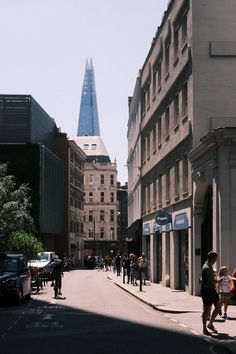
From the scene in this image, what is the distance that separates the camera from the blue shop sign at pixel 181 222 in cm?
3266

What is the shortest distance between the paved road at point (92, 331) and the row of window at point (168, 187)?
9790 mm

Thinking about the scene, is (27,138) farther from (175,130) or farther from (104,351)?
(104,351)

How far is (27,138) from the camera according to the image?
87.1m

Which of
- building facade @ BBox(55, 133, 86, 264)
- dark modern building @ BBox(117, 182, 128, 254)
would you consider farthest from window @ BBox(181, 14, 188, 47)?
dark modern building @ BBox(117, 182, 128, 254)

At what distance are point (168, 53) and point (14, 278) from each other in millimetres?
18570

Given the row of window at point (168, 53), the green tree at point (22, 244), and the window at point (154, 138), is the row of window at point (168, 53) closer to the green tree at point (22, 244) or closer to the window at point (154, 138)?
the window at point (154, 138)

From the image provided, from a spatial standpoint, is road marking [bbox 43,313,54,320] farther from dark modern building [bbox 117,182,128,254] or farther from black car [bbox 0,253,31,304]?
dark modern building [bbox 117,182,128,254]

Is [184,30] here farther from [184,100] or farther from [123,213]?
[123,213]

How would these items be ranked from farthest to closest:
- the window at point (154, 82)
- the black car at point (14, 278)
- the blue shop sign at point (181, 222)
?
the window at point (154, 82), the blue shop sign at point (181, 222), the black car at point (14, 278)

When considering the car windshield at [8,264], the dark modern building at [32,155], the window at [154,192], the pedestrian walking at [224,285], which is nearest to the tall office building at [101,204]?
the dark modern building at [32,155]

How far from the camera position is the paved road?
44.9 feet

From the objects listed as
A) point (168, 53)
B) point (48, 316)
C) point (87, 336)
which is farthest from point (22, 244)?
point (87, 336)

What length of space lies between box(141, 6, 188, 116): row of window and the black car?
12.9 meters

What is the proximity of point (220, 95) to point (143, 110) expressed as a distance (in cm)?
2073
